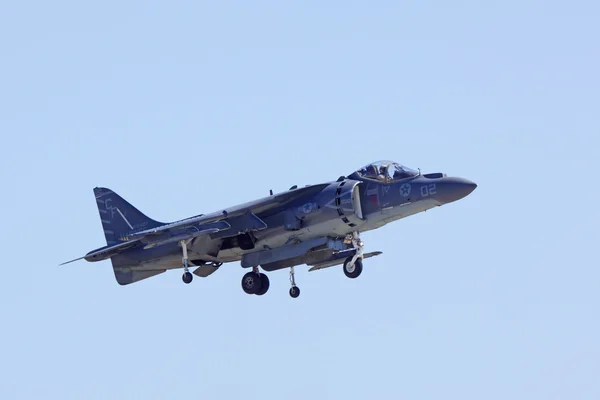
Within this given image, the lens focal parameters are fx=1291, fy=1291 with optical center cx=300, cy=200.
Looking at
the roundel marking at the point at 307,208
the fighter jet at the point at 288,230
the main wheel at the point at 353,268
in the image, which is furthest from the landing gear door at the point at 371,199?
the main wheel at the point at 353,268

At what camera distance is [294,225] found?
115 ft

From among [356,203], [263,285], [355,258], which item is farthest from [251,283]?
[356,203]

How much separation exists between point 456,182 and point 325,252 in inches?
195

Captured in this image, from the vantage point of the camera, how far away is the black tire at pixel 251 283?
37.0 m

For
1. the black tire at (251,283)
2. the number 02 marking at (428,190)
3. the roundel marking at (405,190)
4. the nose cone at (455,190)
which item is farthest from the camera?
the black tire at (251,283)

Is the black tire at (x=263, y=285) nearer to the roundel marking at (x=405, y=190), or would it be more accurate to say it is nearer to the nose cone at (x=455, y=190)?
the roundel marking at (x=405, y=190)

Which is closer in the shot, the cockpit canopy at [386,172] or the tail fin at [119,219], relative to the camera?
the cockpit canopy at [386,172]

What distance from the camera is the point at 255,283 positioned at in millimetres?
37000

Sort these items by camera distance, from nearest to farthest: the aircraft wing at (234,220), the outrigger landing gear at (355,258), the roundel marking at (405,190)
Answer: the roundel marking at (405,190)
the outrigger landing gear at (355,258)
the aircraft wing at (234,220)

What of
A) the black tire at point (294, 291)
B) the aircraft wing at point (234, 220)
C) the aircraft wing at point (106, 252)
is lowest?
the black tire at point (294, 291)

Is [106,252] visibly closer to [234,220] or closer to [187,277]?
[187,277]

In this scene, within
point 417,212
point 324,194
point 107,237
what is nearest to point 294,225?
Answer: point 324,194

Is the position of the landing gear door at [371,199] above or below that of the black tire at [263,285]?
above

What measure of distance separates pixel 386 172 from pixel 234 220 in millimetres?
4586
